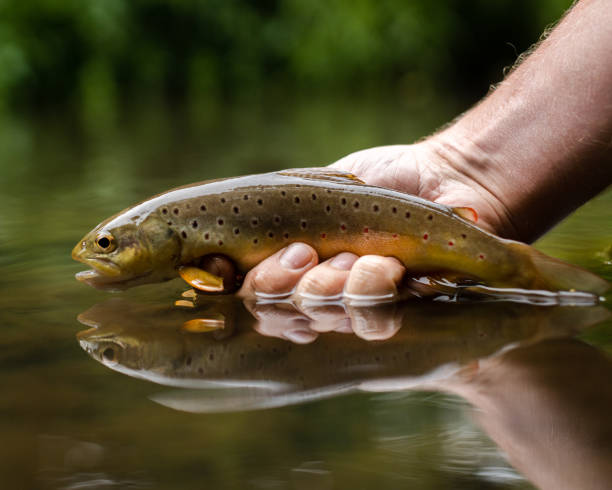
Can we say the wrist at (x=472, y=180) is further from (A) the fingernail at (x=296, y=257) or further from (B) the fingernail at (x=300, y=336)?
(B) the fingernail at (x=300, y=336)

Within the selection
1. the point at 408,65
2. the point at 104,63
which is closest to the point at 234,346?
the point at 104,63

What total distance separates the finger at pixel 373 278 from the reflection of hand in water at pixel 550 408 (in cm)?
60

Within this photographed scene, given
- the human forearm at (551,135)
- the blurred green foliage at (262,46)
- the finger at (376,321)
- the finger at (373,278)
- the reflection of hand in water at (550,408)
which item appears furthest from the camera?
the blurred green foliage at (262,46)

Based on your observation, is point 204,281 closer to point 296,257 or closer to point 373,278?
point 296,257

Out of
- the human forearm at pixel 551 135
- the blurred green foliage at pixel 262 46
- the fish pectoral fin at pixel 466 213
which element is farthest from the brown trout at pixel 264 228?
the blurred green foliage at pixel 262 46

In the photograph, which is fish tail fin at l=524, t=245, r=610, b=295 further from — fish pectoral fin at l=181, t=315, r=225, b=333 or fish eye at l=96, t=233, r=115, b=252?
fish eye at l=96, t=233, r=115, b=252

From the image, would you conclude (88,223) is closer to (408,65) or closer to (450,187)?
(450,187)

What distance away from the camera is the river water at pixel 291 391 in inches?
52.0

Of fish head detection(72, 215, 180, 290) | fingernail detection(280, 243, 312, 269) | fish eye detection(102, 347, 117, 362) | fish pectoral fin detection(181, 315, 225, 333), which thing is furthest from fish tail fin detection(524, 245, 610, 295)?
fish eye detection(102, 347, 117, 362)

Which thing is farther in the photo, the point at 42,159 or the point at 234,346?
the point at 42,159

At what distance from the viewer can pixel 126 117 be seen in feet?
39.3

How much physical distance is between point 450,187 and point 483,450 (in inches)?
67.3

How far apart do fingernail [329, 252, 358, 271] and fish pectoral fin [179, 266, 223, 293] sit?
37 cm

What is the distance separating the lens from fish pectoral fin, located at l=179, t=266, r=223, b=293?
2467mm
